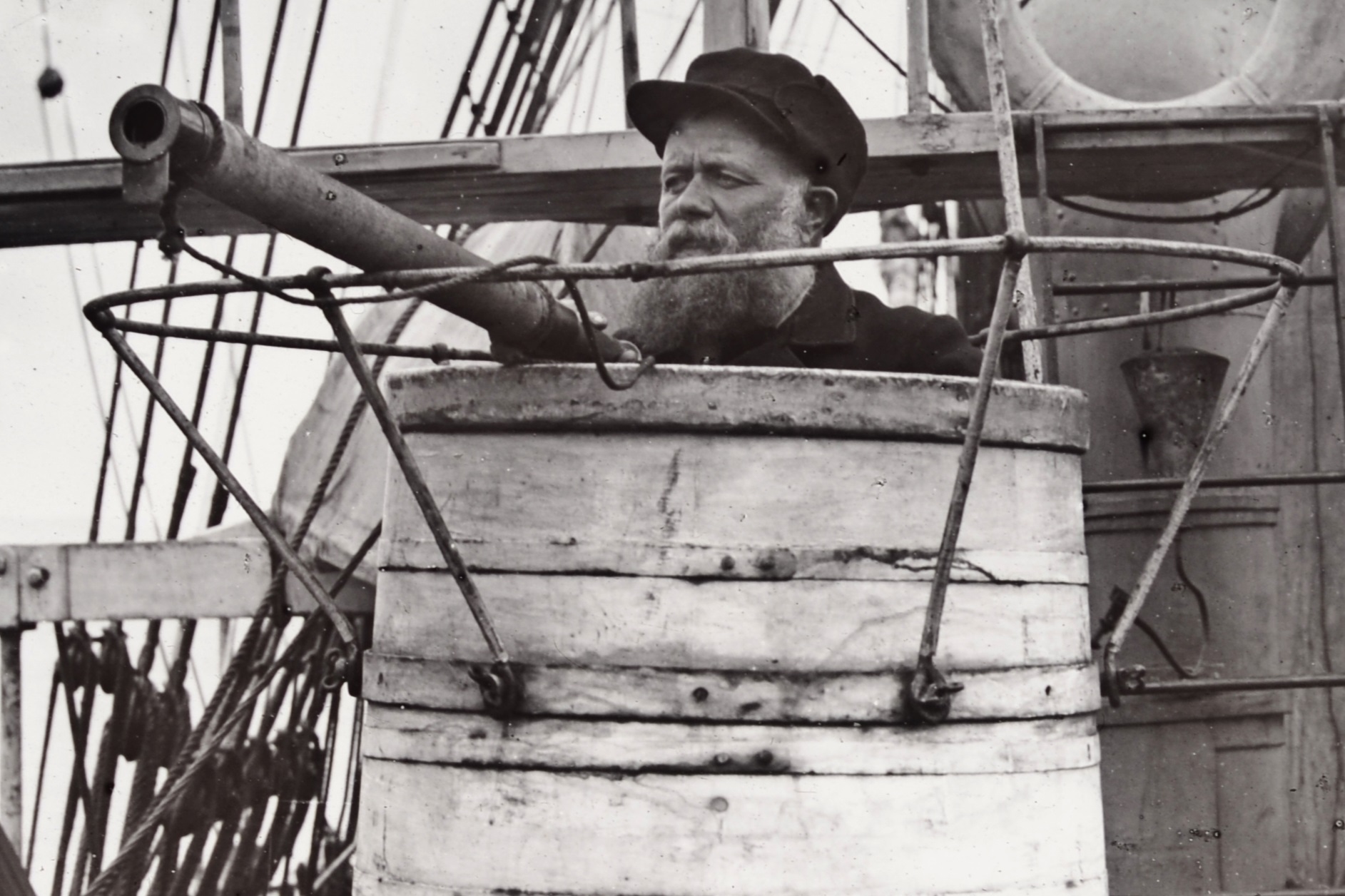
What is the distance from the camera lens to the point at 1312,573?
4.55 m

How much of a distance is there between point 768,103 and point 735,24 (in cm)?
111

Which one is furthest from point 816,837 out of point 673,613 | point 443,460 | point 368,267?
point 368,267

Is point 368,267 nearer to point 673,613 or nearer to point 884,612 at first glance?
point 673,613

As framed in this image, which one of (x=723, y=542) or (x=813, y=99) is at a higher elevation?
(x=813, y=99)

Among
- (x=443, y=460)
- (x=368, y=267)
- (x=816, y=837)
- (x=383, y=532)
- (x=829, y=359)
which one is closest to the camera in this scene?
(x=368, y=267)

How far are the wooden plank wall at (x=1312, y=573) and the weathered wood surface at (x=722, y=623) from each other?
2.95m

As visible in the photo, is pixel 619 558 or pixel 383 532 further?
pixel 383 532

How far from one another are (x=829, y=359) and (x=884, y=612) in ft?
2.96

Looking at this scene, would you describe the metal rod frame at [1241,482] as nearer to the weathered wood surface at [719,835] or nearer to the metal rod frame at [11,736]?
the weathered wood surface at [719,835]

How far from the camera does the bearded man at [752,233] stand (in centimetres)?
256

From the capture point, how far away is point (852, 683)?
1.83 metres

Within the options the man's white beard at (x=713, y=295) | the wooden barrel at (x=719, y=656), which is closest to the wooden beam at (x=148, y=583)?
the man's white beard at (x=713, y=295)

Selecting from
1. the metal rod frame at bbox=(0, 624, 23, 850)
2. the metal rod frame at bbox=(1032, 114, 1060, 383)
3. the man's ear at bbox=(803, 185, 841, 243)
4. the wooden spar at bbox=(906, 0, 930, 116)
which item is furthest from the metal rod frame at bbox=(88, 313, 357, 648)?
the metal rod frame at bbox=(0, 624, 23, 850)

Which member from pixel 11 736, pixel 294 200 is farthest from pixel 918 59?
pixel 11 736
